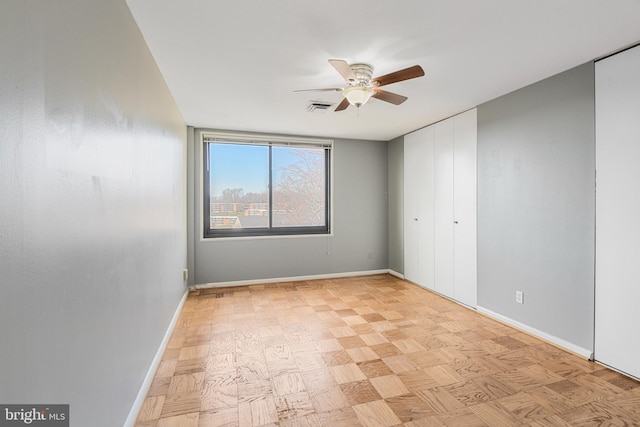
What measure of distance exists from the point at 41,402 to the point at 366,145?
4.96 m

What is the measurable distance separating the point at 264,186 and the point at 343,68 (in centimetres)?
285

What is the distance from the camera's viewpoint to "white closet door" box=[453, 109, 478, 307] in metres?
3.52

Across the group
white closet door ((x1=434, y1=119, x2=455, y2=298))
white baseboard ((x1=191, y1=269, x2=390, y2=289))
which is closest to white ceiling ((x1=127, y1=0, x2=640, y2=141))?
white closet door ((x1=434, y1=119, x2=455, y2=298))

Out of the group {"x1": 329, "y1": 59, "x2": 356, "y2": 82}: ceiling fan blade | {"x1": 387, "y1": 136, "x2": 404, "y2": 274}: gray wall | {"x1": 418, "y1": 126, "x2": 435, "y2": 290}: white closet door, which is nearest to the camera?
{"x1": 329, "y1": 59, "x2": 356, "y2": 82}: ceiling fan blade

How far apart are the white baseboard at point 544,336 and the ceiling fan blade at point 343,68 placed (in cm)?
281

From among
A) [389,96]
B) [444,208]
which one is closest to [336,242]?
[444,208]

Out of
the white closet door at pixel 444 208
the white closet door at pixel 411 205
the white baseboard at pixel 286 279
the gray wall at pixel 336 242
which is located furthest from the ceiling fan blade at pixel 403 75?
the white baseboard at pixel 286 279

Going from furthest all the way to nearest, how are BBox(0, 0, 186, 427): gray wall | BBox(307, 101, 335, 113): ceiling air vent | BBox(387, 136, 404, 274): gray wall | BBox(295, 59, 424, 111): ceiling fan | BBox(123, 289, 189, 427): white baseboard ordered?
BBox(387, 136, 404, 274): gray wall, BBox(307, 101, 335, 113): ceiling air vent, BBox(295, 59, 424, 111): ceiling fan, BBox(123, 289, 189, 427): white baseboard, BBox(0, 0, 186, 427): gray wall

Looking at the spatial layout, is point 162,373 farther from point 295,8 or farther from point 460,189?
point 460,189

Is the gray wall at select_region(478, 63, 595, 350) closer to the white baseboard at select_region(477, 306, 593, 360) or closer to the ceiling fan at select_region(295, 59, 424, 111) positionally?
the white baseboard at select_region(477, 306, 593, 360)

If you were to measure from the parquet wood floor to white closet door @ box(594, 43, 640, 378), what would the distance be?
25 cm

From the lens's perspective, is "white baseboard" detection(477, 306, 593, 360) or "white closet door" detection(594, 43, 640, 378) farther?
"white baseboard" detection(477, 306, 593, 360)

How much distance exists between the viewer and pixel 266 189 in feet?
15.4

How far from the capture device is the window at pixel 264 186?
4.52m
